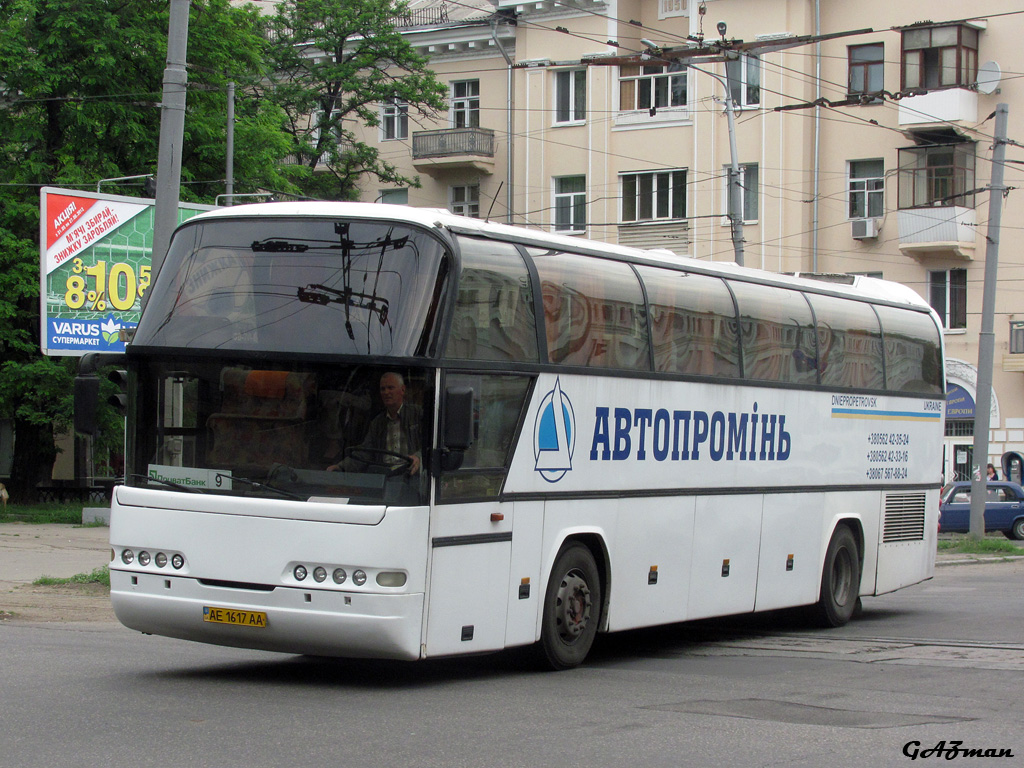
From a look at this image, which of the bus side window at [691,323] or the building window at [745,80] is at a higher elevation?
the building window at [745,80]

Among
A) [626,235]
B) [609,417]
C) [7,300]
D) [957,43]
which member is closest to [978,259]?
[957,43]

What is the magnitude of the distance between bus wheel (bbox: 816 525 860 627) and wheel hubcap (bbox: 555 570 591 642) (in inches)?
181

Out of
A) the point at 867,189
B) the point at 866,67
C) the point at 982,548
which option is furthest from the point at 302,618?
the point at 866,67

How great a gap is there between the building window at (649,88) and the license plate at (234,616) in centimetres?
3767

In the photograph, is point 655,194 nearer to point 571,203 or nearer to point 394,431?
point 571,203

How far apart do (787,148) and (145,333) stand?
36.0 metres

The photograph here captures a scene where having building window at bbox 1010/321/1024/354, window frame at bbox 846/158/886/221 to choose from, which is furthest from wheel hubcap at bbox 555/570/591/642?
window frame at bbox 846/158/886/221

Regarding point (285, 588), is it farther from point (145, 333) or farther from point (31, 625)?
point (31, 625)

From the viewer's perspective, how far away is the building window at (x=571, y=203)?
154 ft

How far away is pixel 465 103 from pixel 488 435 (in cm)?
4026

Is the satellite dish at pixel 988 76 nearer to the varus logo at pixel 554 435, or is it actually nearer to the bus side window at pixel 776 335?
the bus side window at pixel 776 335

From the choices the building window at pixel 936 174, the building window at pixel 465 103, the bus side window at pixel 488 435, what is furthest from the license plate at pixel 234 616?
the building window at pixel 465 103

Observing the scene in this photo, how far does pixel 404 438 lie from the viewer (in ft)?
31.1

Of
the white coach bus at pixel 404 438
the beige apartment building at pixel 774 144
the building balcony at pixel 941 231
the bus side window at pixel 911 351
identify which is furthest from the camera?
the building balcony at pixel 941 231
